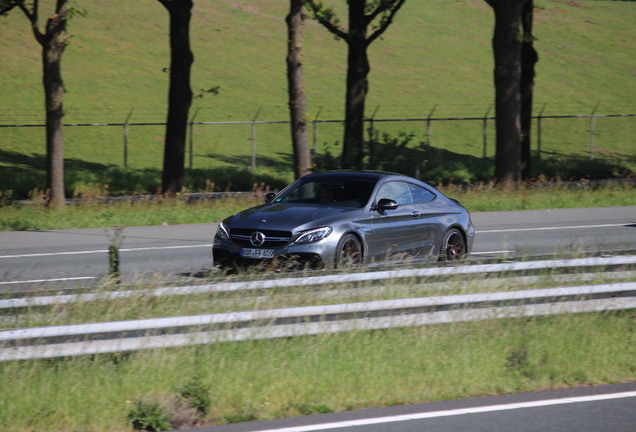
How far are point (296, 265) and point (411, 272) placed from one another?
2727 millimetres

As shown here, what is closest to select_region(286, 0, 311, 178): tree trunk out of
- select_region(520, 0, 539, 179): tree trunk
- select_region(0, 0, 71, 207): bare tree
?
select_region(0, 0, 71, 207): bare tree

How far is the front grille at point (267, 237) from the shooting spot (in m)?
10.9

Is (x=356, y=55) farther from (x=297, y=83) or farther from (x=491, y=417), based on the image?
(x=491, y=417)

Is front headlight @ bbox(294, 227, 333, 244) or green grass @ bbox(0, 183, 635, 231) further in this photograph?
green grass @ bbox(0, 183, 635, 231)

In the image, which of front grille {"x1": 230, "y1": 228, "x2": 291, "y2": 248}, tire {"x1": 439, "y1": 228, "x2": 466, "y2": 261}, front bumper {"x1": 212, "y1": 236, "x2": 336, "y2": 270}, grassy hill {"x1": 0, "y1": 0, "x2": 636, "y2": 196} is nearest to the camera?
front bumper {"x1": 212, "y1": 236, "x2": 336, "y2": 270}

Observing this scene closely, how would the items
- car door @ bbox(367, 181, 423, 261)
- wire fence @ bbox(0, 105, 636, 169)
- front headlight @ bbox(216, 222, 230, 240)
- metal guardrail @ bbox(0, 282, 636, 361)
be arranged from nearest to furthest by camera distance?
1. metal guardrail @ bbox(0, 282, 636, 361)
2. front headlight @ bbox(216, 222, 230, 240)
3. car door @ bbox(367, 181, 423, 261)
4. wire fence @ bbox(0, 105, 636, 169)

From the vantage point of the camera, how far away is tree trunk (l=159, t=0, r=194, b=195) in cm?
2394

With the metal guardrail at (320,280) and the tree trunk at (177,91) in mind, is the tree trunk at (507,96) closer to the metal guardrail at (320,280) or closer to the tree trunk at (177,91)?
the tree trunk at (177,91)

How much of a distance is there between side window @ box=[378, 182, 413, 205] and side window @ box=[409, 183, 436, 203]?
0.08 metres

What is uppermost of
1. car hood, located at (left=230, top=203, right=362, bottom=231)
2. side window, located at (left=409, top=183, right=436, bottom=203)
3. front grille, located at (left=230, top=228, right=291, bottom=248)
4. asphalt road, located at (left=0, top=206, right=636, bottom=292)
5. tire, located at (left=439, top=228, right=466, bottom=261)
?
side window, located at (left=409, top=183, right=436, bottom=203)

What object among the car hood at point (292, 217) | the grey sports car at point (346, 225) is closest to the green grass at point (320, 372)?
the grey sports car at point (346, 225)

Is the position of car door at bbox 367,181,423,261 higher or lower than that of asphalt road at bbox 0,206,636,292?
higher

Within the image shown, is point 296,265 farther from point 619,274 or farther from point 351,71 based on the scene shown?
point 351,71

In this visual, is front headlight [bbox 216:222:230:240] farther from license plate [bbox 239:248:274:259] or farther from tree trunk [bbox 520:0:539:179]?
tree trunk [bbox 520:0:539:179]
